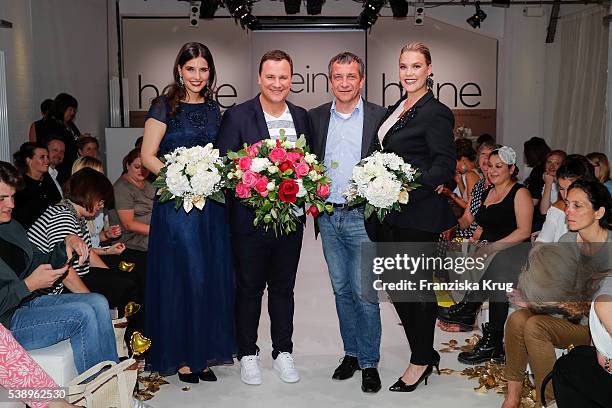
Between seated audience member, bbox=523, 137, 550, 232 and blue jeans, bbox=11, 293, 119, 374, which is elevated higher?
seated audience member, bbox=523, 137, 550, 232

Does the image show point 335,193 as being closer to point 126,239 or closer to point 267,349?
point 267,349

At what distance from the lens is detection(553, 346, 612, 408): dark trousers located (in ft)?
9.82

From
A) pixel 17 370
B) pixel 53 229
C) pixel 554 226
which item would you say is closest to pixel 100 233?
pixel 53 229

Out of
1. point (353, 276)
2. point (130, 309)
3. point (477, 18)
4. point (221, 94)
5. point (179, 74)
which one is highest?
point (477, 18)

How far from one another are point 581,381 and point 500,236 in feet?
5.69

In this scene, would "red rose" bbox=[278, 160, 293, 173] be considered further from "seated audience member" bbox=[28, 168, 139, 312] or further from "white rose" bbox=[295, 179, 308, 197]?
"seated audience member" bbox=[28, 168, 139, 312]

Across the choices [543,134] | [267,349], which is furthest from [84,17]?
[267,349]

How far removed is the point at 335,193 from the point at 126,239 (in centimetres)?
190

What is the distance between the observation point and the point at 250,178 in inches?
144

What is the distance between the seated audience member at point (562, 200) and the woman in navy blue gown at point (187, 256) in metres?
1.76

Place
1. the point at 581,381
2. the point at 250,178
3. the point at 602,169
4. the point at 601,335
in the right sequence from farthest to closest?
the point at 602,169 < the point at 250,178 < the point at 581,381 < the point at 601,335

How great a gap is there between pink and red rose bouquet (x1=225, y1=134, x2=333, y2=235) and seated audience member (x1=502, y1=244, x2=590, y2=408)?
41.1 inches

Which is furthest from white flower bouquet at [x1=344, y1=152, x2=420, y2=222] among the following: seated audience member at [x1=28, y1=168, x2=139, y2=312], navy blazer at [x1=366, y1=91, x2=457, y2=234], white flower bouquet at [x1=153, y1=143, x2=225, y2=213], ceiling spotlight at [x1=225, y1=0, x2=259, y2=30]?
ceiling spotlight at [x1=225, y1=0, x2=259, y2=30]

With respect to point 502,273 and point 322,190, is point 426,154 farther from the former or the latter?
point 502,273
